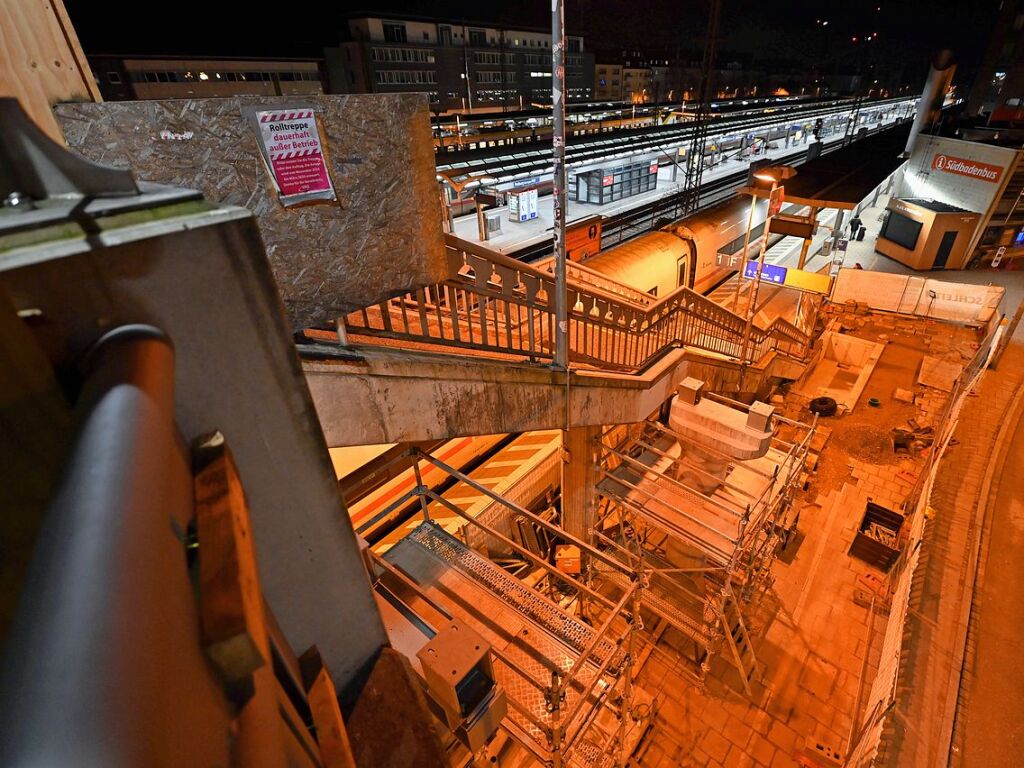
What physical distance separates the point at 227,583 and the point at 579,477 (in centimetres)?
780

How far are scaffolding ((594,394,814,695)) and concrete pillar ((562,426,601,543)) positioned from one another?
21cm

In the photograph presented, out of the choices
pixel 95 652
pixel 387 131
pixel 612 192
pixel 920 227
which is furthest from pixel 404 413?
pixel 920 227

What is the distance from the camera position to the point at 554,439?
11.4 meters

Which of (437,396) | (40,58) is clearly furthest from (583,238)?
(40,58)

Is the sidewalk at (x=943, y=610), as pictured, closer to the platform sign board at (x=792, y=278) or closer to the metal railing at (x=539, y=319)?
the metal railing at (x=539, y=319)

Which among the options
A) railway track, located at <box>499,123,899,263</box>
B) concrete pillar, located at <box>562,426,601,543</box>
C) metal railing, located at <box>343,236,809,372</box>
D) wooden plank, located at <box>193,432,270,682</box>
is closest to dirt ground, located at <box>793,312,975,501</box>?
metal railing, located at <box>343,236,809,372</box>

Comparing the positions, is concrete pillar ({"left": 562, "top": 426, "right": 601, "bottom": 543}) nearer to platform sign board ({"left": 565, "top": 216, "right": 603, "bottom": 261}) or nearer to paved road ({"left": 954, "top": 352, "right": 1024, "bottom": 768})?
paved road ({"left": 954, "top": 352, "right": 1024, "bottom": 768})

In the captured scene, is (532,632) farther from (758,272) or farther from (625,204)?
(625,204)

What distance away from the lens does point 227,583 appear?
0.99m

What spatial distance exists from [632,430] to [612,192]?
20.3 meters

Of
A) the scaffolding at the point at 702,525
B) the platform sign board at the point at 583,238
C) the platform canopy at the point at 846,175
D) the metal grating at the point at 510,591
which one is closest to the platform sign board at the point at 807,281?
the platform canopy at the point at 846,175

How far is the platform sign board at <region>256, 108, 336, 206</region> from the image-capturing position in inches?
114

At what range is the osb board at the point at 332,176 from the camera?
2650 millimetres

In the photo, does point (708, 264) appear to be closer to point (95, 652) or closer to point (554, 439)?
point (554, 439)
